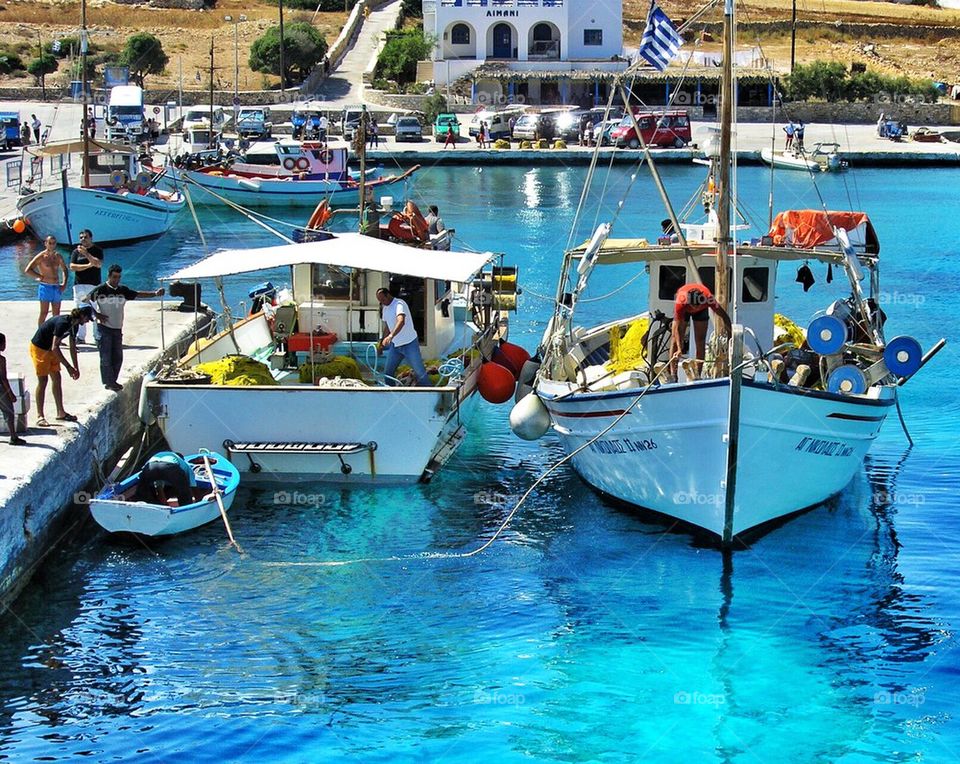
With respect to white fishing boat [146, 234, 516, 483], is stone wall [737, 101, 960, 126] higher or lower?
higher

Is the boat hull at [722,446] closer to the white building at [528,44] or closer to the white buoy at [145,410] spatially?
the white buoy at [145,410]

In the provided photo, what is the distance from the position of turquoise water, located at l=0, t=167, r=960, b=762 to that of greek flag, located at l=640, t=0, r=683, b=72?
535 cm

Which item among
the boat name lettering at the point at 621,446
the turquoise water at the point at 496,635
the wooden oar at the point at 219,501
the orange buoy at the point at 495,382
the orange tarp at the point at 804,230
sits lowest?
the turquoise water at the point at 496,635

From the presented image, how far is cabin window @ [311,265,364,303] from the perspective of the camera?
18406mm

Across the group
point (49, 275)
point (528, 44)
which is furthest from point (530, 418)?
point (528, 44)

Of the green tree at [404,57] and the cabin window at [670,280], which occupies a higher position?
the green tree at [404,57]

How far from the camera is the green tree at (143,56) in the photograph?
8162 cm

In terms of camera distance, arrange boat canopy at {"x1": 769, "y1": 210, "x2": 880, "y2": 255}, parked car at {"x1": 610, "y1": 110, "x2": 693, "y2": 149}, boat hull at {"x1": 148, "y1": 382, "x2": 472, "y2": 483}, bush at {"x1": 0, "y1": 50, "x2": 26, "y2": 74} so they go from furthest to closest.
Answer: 1. bush at {"x1": 0, "y1": 50, "x2": 26, "y2": 74}
2. parked car at {"x1": 610, "y1": 110, "x2": 693, "y2": 149}
3. boat canopy at {"x1": 769, "y1": 210, "x2": 880, "y2": 255}
4. boat hull at {"x1": 148, "y1": 382, "x2": 472, "y2": 483}

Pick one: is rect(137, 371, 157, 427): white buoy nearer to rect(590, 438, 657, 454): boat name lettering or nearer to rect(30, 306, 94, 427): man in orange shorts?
rect(30, 306, 94, 427): man in orange shorts

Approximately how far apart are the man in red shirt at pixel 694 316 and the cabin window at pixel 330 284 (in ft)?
16.3

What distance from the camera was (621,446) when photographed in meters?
15.8

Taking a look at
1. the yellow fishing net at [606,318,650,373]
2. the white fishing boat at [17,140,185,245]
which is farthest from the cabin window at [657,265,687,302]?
the white fishing boat at [17,140,185,245]

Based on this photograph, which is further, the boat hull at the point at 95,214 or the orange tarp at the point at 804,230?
the boat hull at the point at 95,214

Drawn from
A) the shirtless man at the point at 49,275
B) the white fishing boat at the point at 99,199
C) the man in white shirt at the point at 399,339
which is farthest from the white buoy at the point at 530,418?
the white fishing boat at the point at 99,199
